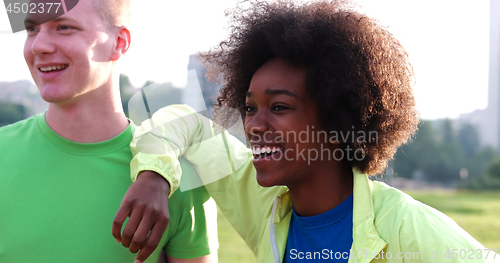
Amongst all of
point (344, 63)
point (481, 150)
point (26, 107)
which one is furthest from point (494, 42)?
point (344, 63)

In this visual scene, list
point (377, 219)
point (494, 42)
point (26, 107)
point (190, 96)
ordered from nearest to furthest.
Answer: point (377, 219), point (190, 96), point (26, 107), point (494, 42)

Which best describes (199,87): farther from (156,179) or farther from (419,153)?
(419,153)

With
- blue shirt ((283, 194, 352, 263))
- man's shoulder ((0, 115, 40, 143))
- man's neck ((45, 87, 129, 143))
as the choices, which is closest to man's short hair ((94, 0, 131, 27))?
man's neck ((45, 87, 129, 143))

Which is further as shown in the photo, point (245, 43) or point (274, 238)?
point (245, 43)

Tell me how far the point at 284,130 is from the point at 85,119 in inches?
41.8

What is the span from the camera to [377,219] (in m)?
1.96

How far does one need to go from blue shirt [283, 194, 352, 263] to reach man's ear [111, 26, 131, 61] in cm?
132

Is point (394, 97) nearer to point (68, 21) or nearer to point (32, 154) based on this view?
point (68, 21)

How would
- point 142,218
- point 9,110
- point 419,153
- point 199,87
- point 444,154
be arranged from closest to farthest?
point 142,218, point 199,87, point 9,110, point 419,153, point 444,154

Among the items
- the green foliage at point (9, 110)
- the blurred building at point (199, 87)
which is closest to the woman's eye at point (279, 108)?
the blurred building at point (199, 87)

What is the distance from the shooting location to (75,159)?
2.22m

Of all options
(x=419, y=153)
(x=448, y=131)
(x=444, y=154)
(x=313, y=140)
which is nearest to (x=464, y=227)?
(x=313, y=140)

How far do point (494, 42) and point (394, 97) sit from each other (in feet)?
102

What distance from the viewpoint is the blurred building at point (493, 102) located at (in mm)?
28266
